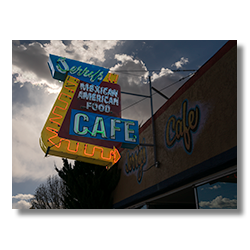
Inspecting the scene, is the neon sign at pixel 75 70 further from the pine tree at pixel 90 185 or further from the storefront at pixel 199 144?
the pine tree at pixel 90 185

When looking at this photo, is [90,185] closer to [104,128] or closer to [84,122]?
[104,128]

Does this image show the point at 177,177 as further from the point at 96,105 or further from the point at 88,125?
the point at 96,105

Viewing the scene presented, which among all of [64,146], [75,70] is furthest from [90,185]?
[75,70]

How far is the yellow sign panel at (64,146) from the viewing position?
406 inches

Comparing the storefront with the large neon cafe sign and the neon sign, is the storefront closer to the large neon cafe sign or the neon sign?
the large neon cafe sign

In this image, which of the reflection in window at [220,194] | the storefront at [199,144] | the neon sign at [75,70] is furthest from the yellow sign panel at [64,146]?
the reflection in window at [220,194]

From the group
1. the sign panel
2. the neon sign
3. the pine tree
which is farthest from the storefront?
the neon sign

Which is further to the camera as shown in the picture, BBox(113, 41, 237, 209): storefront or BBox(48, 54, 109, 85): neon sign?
BBox(48, 54, 109, 85): neon sign

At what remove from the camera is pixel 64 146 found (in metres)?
10.5

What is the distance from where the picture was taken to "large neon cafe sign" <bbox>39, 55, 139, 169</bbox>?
1054 cm

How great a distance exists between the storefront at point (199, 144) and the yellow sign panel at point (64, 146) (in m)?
1.95

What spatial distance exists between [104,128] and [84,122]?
0.95 metres

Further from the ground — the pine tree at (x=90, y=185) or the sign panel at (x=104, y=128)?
the sign panel at (x=104, y=128)

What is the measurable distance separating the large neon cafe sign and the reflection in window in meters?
4.05
